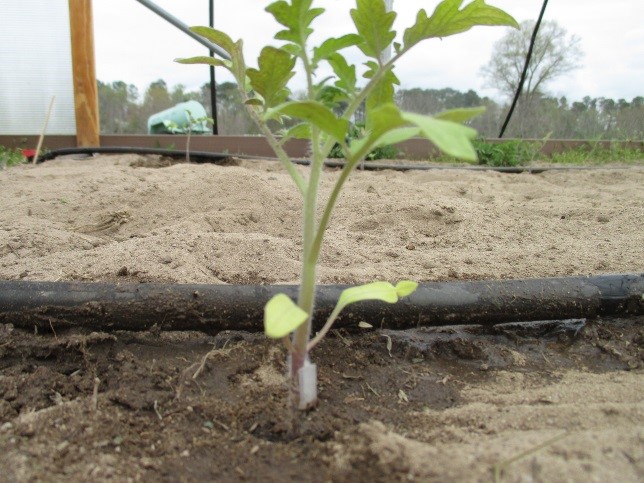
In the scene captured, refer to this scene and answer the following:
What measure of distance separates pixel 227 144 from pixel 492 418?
5196mm

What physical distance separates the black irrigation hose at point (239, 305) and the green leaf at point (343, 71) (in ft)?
1.85

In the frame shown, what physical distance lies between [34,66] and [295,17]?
5.55 m

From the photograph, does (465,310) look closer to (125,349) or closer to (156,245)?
(125,349)

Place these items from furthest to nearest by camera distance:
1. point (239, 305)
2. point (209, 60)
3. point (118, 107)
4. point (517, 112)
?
1. point (517, 112)
2. point (118, 107)
3. point (239, 305)
4. point (209, 60)

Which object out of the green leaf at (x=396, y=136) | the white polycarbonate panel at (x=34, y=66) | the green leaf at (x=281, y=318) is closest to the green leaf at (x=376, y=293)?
the green leaf at (x=281, y=318)

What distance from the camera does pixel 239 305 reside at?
1230 mm

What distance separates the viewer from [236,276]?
1.62m

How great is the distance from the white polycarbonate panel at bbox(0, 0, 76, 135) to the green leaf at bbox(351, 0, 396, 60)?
530cm

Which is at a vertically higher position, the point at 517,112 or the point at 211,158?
the point at 517,112

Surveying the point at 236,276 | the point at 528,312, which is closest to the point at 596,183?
the point at 528,312

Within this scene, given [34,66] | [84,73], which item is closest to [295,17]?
[84,73]

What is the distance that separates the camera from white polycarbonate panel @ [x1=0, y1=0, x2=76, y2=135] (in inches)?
197

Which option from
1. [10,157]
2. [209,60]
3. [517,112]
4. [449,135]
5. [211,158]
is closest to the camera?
[449,135]

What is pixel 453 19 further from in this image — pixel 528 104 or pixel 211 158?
pixel 528 104
